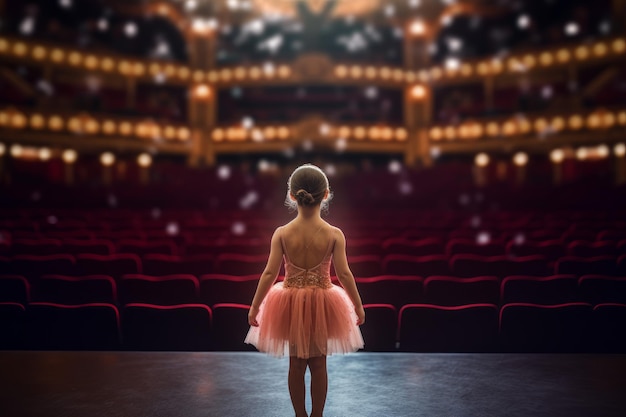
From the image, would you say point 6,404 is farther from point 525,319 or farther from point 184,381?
point 525,319

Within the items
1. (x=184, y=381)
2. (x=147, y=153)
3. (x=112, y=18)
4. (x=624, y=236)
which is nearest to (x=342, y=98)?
(x=147, y=153)

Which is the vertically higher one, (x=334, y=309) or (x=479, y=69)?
(x=479, y=69)

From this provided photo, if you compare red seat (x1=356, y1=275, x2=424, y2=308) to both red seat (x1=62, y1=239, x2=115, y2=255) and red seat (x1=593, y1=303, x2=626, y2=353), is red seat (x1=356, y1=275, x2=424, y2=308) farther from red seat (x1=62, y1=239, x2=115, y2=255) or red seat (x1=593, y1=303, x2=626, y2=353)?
red seat (x1=62, y1=239, x2=115, y2=255)

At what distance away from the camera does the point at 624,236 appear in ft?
20.4

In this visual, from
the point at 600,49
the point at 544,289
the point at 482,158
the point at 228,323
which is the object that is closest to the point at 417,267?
the point at 544,289

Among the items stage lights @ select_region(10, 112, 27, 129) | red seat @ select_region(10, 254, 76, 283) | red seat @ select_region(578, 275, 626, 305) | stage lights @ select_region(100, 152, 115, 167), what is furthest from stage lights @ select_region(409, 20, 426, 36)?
red seat @ select_region(10, 254, 76, 283)

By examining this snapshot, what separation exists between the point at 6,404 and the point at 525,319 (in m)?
2.72

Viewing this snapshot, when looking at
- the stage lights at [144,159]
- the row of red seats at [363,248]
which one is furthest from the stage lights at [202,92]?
the row of red seats at [363,248]

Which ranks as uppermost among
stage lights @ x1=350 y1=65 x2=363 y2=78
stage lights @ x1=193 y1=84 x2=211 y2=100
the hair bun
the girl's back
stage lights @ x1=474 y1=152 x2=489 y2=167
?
stage lights @ x1=350 y1=65 x2=363 y2=78

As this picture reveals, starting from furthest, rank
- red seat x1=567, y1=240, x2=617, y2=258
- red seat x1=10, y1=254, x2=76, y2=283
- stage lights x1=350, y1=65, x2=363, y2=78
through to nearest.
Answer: stage lights x1=350, y1=65, x2=363, y2=78, red seat x1=567, y1=240, x2=617, y2=258, red seat x1=10, y1=254, x2=76, y2=283

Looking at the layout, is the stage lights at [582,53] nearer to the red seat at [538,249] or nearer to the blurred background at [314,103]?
the blurred background at [314,103]

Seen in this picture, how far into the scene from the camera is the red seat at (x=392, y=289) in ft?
13.5

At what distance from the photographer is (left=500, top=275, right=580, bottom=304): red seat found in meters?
4.02

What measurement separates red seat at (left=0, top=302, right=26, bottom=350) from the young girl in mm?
1773
